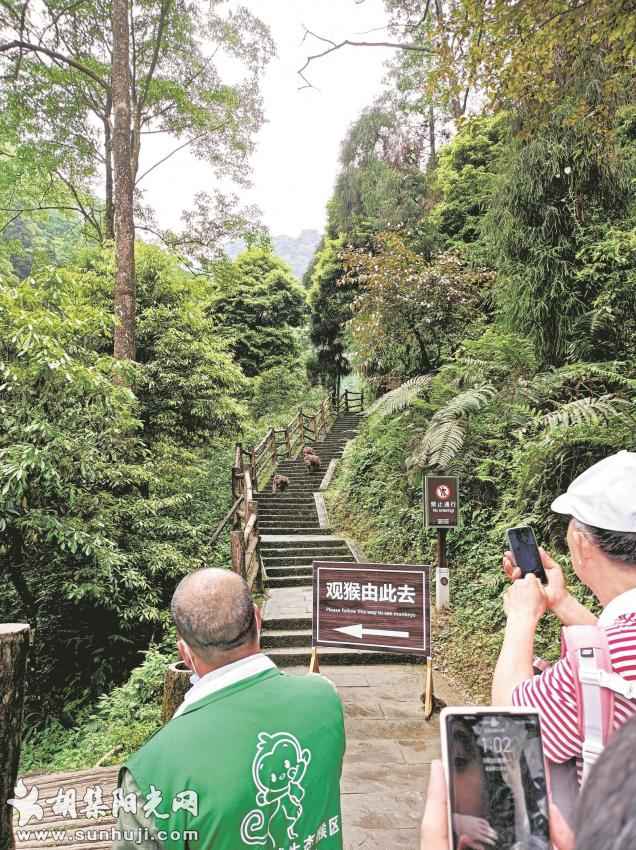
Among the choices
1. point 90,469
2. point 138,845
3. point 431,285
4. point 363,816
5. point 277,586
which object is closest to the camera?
point 138,845

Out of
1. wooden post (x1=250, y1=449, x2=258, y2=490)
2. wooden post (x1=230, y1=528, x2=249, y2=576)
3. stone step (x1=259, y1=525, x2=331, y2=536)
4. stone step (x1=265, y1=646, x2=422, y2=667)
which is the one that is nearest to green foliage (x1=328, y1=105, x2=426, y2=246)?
wooden post (x1=250, y1=449, x2=258, y2=490)

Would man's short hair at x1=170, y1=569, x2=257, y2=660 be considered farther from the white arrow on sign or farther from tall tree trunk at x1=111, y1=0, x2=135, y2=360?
tall tree trunk at x1=111, y1=0, x2=135, y2=360

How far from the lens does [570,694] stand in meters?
1.00

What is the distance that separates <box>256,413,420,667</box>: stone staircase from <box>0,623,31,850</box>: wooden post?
342 centimetres

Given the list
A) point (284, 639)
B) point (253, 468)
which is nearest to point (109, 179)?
point (253, 468)

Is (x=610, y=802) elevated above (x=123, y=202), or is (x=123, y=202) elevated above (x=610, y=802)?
(x=123, y=202)

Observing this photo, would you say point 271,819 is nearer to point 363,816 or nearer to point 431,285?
point 363,816

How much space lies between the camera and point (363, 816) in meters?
3.04

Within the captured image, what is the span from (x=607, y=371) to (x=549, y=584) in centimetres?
502

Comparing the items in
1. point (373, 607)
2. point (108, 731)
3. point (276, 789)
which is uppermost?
point (276, 789)

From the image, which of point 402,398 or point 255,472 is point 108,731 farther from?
point 255,472

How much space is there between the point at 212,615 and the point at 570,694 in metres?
0.84

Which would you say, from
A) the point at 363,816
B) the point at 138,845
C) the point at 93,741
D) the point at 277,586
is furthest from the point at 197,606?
the point at 277,586

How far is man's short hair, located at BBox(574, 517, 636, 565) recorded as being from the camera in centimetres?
110
